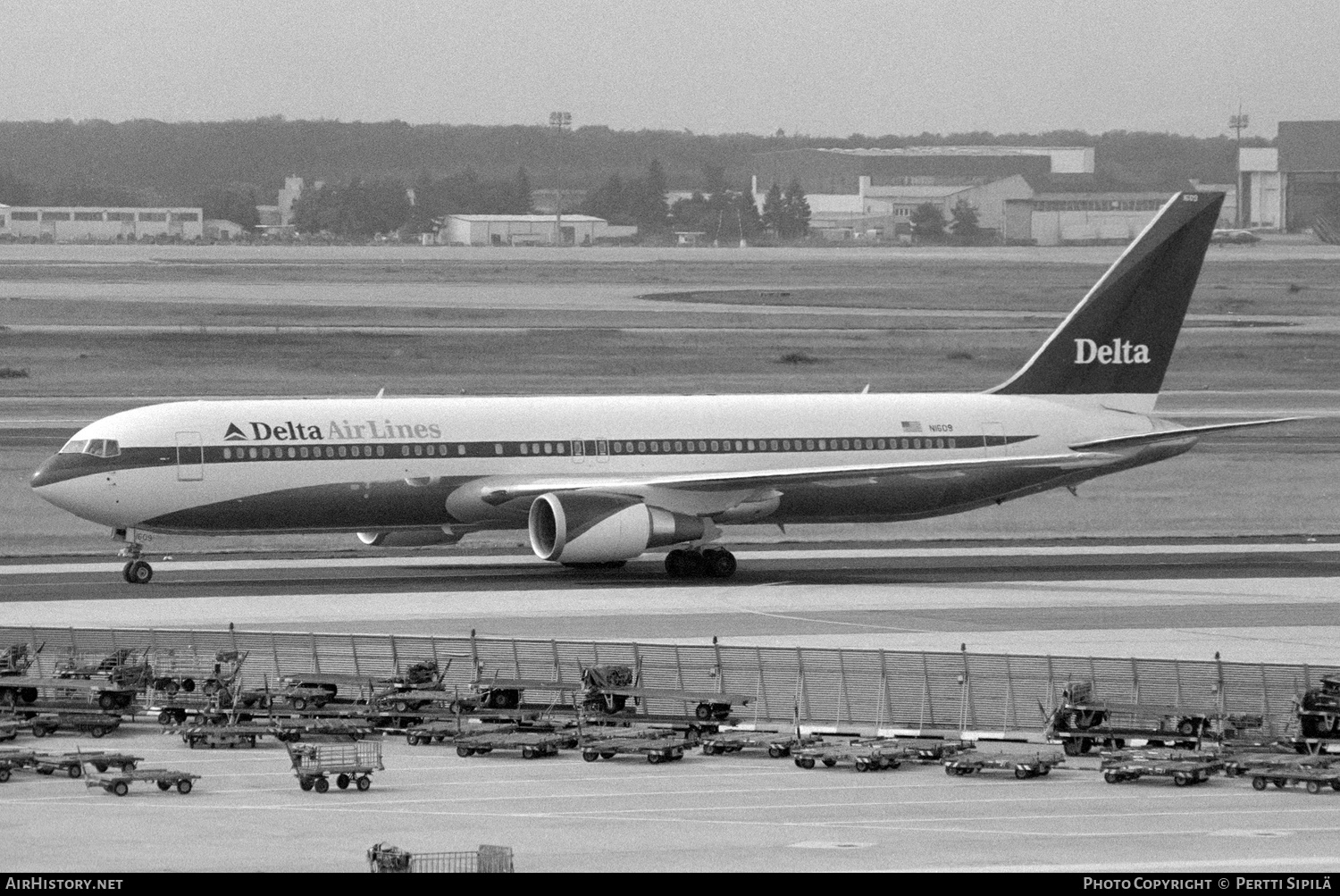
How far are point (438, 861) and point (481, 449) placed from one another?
29.0m

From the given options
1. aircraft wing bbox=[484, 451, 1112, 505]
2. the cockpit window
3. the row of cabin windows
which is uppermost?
the cockpit window

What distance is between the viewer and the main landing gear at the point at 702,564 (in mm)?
51125

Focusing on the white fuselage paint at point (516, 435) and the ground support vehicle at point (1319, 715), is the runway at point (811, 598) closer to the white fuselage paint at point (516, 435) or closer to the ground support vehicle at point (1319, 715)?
the white fuselage paint at point (516, 435)

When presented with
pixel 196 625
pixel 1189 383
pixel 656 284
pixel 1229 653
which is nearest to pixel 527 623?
pixel 196 625

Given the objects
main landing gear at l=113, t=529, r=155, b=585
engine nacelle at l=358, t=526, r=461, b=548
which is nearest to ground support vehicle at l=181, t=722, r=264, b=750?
main landing gear at l=113, t=529, r=155, b=585

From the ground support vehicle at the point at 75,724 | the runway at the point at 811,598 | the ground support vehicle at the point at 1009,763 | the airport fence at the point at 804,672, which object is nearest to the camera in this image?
the ground support vehicle at the point at 1009,763

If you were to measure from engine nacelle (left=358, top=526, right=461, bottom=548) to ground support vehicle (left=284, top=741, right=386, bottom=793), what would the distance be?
20559 mm

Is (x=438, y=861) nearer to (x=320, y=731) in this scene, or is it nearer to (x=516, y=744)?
(x=516, y=744)

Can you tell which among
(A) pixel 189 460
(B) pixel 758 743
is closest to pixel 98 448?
(A) pixel 189 460

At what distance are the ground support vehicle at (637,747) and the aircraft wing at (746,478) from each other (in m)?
19.4

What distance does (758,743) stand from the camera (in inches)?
1225

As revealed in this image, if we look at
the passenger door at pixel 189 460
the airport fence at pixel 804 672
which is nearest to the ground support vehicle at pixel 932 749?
the airport fence at pixel 804 672

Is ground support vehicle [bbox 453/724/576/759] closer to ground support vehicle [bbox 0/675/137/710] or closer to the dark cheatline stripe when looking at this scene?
ground support vehicle [bbox 0/675/137/710]

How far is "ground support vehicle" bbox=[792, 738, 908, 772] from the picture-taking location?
29.7 meters
